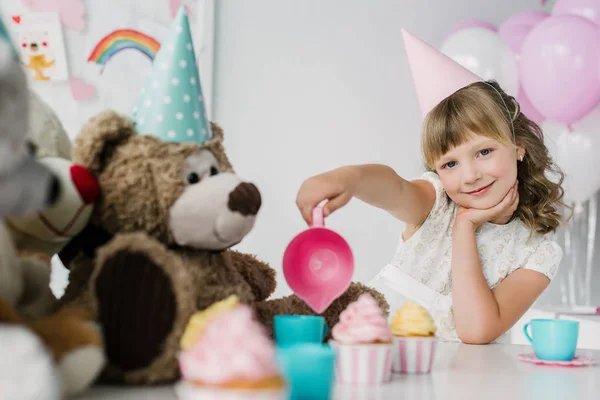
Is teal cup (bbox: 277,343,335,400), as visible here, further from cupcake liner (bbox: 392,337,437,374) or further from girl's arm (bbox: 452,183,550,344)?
girl's arm (bbox: 452,183,550,344)

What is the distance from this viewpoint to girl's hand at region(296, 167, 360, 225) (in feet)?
2.70

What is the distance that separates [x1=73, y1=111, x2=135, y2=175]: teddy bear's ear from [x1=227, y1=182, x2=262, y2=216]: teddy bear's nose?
13cm

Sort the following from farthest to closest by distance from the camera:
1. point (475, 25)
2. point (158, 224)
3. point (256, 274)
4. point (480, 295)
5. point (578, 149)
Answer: point (475, 25), point (578, 149), point (480, 295), point (256, 274), point (158, 224)

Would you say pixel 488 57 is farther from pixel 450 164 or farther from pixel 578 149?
pixel 450 164

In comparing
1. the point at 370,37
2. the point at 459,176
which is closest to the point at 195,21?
the point at 370,37

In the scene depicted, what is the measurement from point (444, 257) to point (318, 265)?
0.79 m

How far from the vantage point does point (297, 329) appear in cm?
69

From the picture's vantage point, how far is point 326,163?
2541mm

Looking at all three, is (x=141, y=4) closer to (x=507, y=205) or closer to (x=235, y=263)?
(x=507, y=205)

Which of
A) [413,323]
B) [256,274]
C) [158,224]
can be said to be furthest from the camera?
[256,274]

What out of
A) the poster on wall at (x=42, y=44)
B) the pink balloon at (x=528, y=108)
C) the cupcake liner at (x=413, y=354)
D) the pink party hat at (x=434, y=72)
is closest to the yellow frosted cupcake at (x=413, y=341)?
the cupcake liner at (x=413, y=354)

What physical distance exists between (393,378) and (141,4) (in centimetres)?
194

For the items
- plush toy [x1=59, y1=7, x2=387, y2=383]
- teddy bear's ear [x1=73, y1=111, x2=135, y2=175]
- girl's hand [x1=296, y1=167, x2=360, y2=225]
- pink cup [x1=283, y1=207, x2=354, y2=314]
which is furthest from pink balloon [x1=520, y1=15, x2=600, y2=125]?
teddy bear's ear [x1=73, y1=111, x2=135, y2=175]

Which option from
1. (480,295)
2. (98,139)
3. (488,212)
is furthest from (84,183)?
(488,212)
